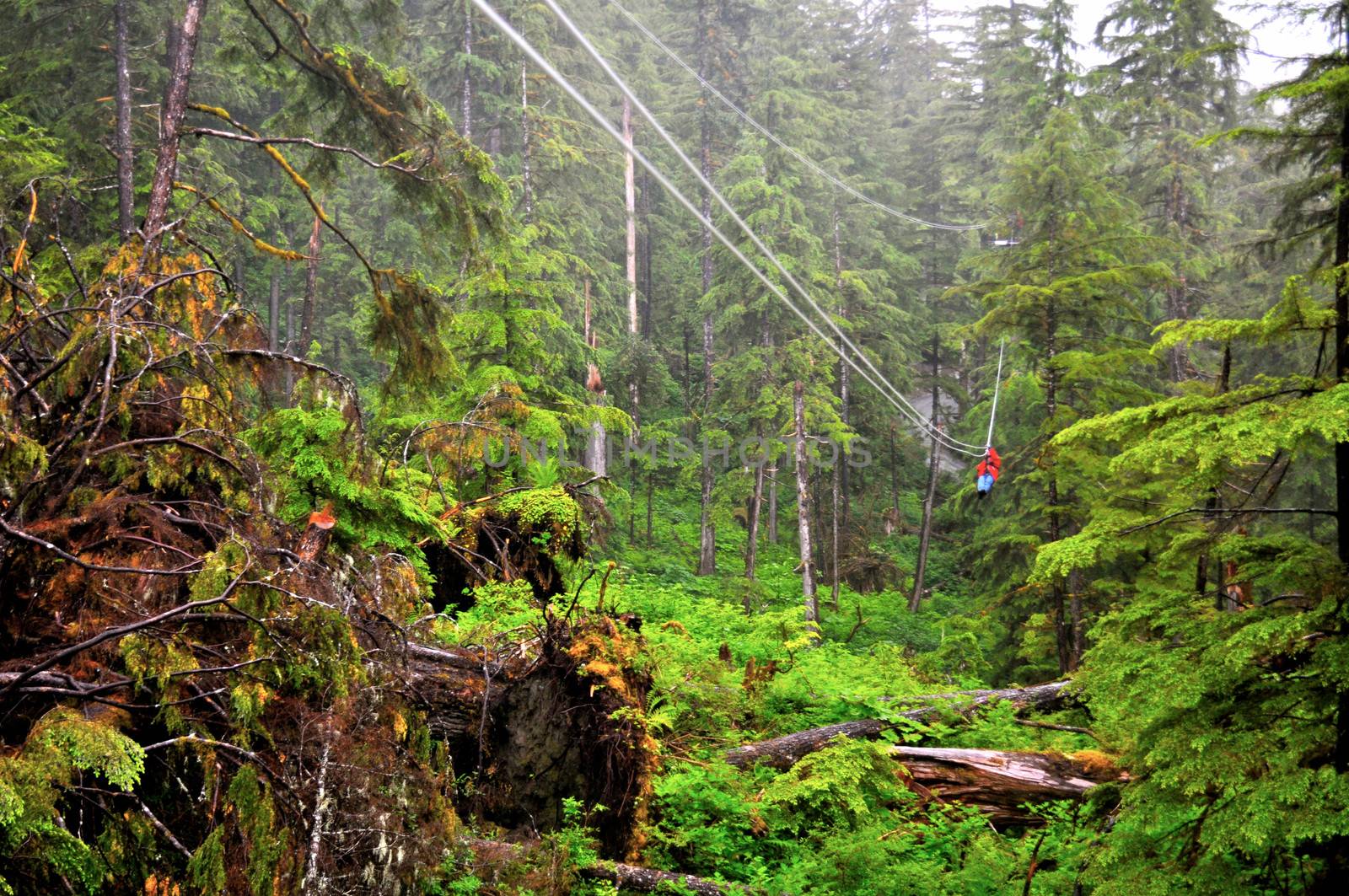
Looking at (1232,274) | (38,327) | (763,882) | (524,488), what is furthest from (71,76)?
(1232,274)

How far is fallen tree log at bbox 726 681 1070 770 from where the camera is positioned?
6469 millimetres

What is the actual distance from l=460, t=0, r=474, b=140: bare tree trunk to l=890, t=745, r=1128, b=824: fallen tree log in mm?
19217

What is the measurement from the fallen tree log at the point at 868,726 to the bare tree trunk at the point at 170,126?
215 inches

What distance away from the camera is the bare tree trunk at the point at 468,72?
2145cm

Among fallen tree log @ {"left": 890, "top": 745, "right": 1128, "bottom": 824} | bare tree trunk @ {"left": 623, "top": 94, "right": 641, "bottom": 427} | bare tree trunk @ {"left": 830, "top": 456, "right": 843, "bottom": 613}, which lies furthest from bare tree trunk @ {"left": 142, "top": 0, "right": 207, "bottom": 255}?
bare tree trunk @ {"left": 623, "top": 94, "right": 641, "bottom": 427}

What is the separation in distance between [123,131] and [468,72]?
1106cm

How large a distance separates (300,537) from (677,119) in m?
24.6

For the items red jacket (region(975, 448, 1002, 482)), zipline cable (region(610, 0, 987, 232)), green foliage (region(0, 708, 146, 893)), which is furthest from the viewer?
red jacket (region(975, 448, 1002, 482))

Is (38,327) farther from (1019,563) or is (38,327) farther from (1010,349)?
(1019,563)

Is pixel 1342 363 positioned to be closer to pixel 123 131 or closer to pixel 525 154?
pixel 123 131

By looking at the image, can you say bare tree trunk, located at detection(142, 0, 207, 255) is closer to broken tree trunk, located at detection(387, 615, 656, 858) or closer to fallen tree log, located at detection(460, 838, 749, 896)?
broken tree trunk, located at detection(387, 615, 656, 858)

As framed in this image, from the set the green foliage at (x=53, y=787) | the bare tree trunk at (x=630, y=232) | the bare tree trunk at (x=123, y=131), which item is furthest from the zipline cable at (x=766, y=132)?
the green foliage at (x=53, y=787)

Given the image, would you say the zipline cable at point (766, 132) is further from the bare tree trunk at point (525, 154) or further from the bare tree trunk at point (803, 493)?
the bare tree trunk at point (803, 493)

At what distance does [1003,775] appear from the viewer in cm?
650
